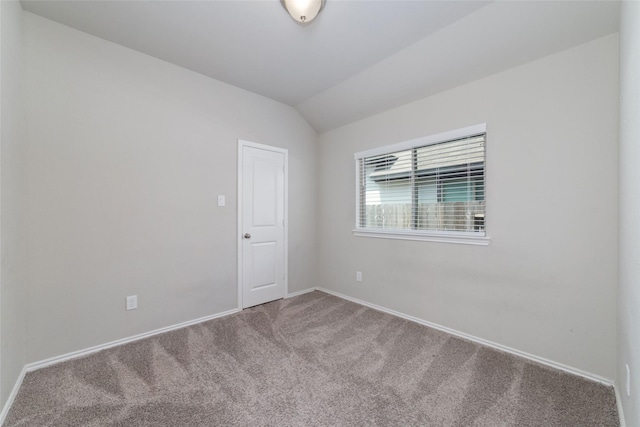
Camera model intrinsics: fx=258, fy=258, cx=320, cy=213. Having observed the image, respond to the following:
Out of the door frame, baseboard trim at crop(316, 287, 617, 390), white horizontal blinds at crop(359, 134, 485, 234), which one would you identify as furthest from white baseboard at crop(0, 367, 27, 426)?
white horizontal blinds at crop(359, 134, 485, 234)

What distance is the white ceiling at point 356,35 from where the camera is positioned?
1842 millimetres

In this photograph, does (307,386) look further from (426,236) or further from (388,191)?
(388,191)

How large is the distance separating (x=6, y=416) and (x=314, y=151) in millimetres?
3701

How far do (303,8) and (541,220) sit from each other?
7.79ft

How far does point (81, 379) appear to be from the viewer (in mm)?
1826

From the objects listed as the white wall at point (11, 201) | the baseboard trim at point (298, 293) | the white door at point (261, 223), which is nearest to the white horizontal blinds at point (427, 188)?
the white door at point (261, 223)

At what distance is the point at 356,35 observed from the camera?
7.18 ft

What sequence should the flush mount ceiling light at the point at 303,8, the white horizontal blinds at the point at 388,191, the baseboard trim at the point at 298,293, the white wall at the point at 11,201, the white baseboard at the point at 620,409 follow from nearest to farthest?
the white baseboard at the point at 620,409
the white wall at the point at 11,201
the flush mount ceiling light at the point at 303,8
the white horizontal blinds at the point at 388,191
the baseboard trim at the point at 298,293

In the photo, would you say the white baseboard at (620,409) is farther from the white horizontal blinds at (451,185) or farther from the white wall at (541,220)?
the white horizontal blinds at (451,185)

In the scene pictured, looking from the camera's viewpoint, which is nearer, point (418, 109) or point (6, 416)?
point (6, 416)

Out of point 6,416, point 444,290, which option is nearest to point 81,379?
point 6,416

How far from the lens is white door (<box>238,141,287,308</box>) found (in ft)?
10.4

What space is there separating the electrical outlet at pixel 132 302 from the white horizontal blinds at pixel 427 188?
2.60 metres

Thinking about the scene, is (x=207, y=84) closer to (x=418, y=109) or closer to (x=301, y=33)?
(x=301, y=33)
